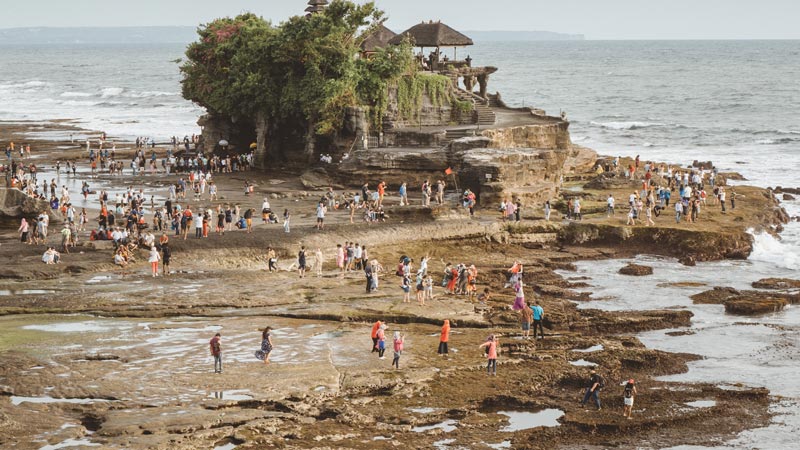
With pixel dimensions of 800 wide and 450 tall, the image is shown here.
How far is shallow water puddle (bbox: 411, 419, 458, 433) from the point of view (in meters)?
20.9

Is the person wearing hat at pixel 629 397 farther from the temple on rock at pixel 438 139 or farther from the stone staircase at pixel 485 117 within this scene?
the stone staircase at pixel 485 117

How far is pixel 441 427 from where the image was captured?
2114 cm

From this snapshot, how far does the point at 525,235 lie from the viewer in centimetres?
3906

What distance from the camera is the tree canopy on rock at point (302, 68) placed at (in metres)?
47.1

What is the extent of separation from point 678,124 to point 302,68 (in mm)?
49140

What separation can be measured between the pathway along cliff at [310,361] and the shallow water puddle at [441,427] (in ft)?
0.21

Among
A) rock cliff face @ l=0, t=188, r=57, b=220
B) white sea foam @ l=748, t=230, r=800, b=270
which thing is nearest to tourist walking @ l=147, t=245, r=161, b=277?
rock cliff face @ l=0, t=188, r=57, b=220

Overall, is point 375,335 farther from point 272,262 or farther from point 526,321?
point 272,262

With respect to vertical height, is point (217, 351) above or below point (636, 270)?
above

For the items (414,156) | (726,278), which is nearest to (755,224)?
(726,278)

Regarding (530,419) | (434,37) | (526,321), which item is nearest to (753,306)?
(526,321)

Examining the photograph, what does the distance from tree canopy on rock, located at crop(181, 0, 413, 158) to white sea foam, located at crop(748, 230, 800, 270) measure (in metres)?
17.9

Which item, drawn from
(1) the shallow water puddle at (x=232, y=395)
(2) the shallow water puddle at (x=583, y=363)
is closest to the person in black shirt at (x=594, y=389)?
(2) the shallow water puddle at (x=583, y=363)

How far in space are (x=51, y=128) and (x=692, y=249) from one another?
55.6 meters
